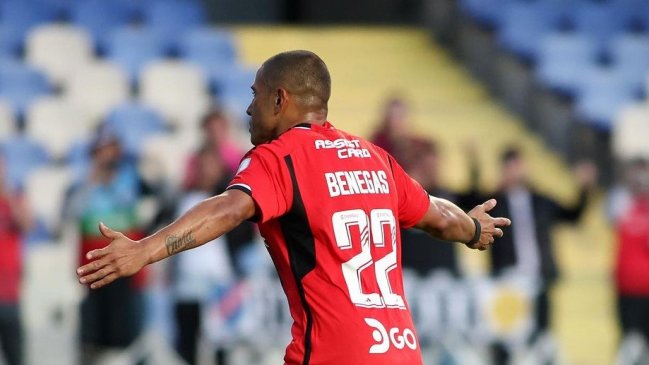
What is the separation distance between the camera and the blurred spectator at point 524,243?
9.83 metres

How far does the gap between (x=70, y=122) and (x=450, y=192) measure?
3605mm

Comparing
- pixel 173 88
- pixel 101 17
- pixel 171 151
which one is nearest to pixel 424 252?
pixel 171 151

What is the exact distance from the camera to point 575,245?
40.3 ft

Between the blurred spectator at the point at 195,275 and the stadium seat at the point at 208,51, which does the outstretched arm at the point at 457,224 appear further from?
the stadium seat at the point at 208,51

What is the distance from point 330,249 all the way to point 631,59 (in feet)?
32.5

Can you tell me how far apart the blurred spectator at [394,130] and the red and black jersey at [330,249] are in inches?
198

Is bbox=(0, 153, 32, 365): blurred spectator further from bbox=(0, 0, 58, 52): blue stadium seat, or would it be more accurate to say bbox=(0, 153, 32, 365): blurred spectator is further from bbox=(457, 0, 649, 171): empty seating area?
bbox=(457, 0, 649, 171): empty seating area

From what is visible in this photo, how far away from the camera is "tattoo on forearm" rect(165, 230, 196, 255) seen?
4.32 m

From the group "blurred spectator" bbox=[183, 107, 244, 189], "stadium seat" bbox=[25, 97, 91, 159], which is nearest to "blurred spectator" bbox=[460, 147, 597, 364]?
"blurred spectator" bbox=[183, 107, 244, 189]

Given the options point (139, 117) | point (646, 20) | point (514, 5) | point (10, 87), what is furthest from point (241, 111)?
point (646, 20)

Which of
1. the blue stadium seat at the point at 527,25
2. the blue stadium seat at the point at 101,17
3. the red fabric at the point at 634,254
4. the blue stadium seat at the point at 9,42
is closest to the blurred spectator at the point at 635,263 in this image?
the red fabric at the point at 634,254

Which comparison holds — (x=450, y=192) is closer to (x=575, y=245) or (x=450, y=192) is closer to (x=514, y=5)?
(x=575, y=245)

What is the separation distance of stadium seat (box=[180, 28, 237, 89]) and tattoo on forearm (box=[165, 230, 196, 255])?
28.4ft

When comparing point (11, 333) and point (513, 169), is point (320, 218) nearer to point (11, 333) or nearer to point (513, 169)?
point (11, 333)
